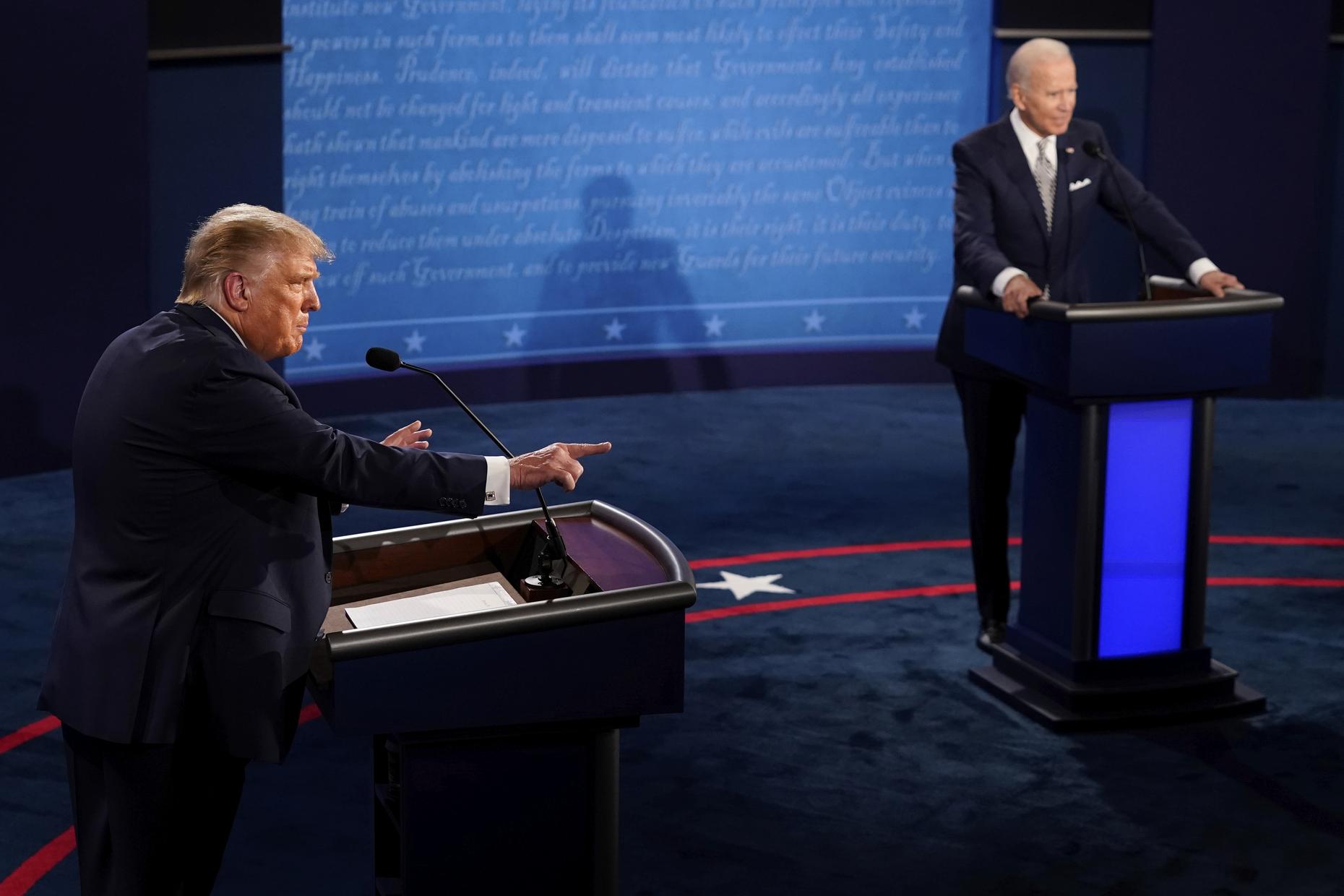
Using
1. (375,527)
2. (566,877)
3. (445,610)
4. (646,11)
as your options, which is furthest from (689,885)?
(646,11)

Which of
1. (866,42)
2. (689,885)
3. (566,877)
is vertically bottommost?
(689,885)

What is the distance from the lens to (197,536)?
9.00ft

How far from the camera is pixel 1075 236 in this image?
204 inches

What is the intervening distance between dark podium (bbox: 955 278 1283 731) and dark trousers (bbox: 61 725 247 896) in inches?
98.5

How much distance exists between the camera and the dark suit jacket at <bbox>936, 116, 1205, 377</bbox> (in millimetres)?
5102

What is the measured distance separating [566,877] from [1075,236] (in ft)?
9.44

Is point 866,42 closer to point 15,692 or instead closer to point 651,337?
point 651,337

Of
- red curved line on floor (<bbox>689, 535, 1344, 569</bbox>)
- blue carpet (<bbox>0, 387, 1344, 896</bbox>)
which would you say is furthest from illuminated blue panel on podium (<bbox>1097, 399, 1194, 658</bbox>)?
red curved line on floor (<bbox>689, 535, 1344, 569</bbox>)

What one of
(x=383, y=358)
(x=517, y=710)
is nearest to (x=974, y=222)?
(x=383, y=358)

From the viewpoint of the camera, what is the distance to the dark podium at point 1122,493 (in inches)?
180

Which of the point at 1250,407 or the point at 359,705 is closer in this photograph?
the point at 359,705

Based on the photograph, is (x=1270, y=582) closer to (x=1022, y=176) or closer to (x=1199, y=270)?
(x=1199, y=270)

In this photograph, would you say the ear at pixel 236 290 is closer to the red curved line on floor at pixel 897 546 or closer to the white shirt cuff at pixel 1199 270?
the white shirt cuff at pixel 1199 270

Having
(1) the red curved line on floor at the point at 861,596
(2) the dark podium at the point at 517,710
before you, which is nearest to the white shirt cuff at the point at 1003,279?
(1) the red curved line on floor at the point at 861,596
